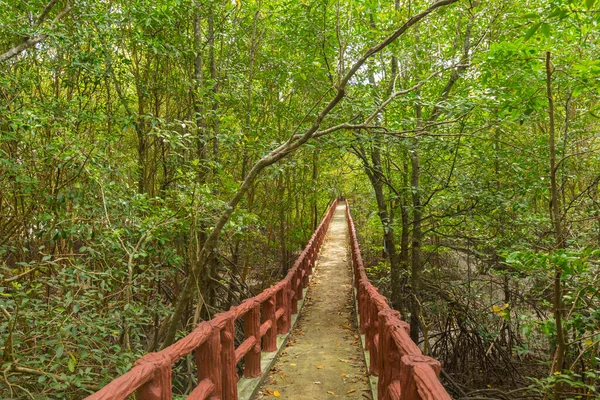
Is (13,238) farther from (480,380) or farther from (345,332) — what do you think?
(480,380)

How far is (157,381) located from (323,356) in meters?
4.52

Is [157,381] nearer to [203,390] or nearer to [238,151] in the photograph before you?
[203,390]

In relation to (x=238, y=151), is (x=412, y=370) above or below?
below

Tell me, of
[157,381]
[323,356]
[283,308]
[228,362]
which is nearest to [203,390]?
[228,362]

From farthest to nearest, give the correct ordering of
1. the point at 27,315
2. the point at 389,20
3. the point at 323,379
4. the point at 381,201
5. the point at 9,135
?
the point at 381,201 < the point at 389,20 < the point at 323,379 < the point at 9,135 < the point at 27,315

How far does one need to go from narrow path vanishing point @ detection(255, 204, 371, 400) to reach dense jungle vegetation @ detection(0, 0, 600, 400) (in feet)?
4.34

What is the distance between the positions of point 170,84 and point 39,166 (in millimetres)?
3351

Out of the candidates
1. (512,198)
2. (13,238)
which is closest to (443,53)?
(512,198)

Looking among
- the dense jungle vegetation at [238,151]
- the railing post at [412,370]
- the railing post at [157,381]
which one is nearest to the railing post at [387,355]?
the railing post at [412,370]

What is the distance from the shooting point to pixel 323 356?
6809 millimetres

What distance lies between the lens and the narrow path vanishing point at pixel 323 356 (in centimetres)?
536

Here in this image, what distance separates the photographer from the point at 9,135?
4316 mm

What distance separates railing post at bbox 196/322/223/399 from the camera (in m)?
3.75

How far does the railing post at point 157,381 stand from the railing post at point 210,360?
88 centimetres
